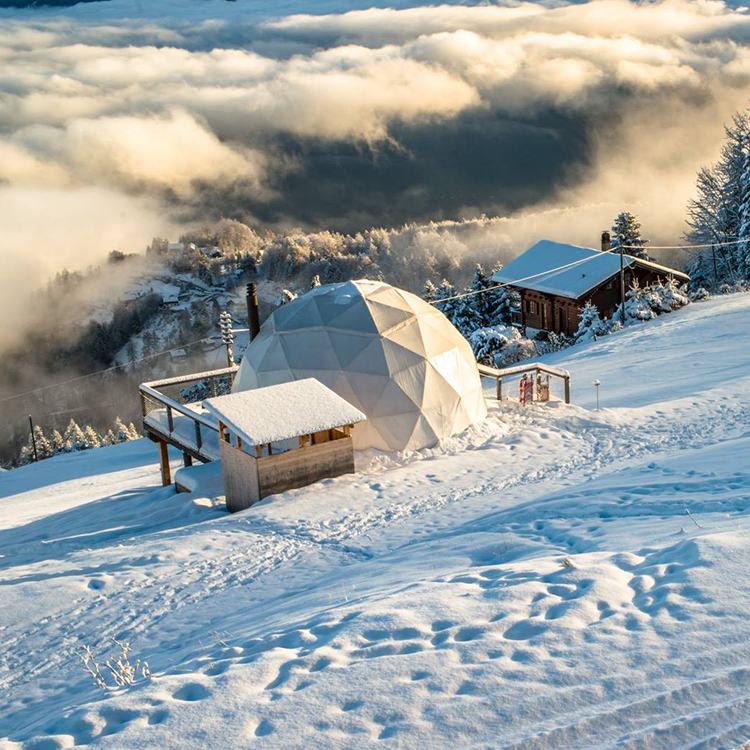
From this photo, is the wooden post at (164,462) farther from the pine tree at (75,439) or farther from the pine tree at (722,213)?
the pine tree at (75,439)

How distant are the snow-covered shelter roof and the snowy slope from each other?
1.22 metres

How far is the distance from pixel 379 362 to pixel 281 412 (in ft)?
11.2

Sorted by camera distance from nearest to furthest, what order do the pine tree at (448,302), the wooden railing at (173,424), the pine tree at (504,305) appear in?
1. the wooden railing at (173,424)
2. the pine tree at (504,305)
3. the pine tree at (448,302)

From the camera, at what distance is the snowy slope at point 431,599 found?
5.51 metres

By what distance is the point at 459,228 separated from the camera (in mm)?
157375

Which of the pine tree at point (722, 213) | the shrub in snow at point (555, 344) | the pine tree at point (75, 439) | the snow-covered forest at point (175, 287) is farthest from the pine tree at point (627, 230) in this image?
the snow-covered forest at point (175, 287)

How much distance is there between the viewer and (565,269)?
138 ft

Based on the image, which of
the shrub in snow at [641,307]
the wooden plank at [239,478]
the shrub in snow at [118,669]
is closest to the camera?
the shrub in snow at [118,669]

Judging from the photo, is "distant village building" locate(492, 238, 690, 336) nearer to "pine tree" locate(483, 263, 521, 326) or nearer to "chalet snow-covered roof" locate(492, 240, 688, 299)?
"chalet snow-covered roof" locate(492, 240, 688, 299)

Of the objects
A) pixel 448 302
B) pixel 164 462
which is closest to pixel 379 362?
pixel 164 462

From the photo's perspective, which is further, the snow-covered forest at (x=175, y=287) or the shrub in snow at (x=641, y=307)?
the snow-covered forest at (x=175, y=287)

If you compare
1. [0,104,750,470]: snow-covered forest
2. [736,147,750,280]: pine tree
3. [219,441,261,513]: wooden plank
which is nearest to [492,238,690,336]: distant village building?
[736,147,750,280]: pine tree

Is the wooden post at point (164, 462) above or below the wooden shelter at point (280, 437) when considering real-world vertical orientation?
below

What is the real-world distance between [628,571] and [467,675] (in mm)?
2453
